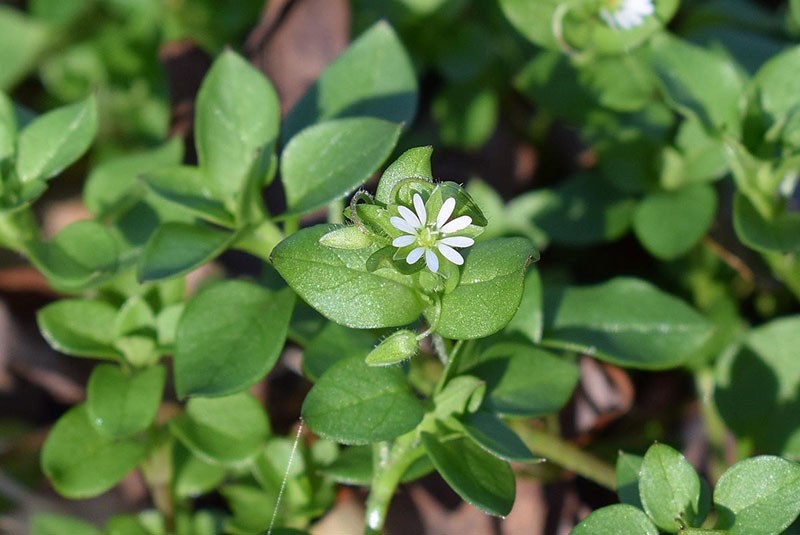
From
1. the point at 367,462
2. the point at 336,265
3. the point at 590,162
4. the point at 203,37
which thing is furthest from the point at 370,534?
the point at 203,37

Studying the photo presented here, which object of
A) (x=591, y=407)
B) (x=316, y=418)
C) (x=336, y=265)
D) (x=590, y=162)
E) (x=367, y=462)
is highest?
(x=336, y=265)

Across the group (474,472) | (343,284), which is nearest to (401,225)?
(343,284)

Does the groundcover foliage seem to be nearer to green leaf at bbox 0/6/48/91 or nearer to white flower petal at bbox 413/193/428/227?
white flower petal at bbox 413/193/428/227

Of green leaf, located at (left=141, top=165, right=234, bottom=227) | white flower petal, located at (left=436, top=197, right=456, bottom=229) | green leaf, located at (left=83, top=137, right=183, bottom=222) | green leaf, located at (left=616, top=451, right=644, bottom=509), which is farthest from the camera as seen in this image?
green leaf, located at (left=83, top=137, right=183, bottom=222)

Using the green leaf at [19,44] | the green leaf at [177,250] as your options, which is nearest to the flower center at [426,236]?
the green leaf at [177,250]

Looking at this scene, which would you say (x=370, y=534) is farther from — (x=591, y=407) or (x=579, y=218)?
→ (x=579, y=218)

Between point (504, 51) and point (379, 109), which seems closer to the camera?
point (379, 109)

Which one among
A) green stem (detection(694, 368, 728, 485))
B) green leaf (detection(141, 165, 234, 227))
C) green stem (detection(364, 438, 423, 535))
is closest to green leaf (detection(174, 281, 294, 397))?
green leaf (detection(141, 165, 234, 227))
